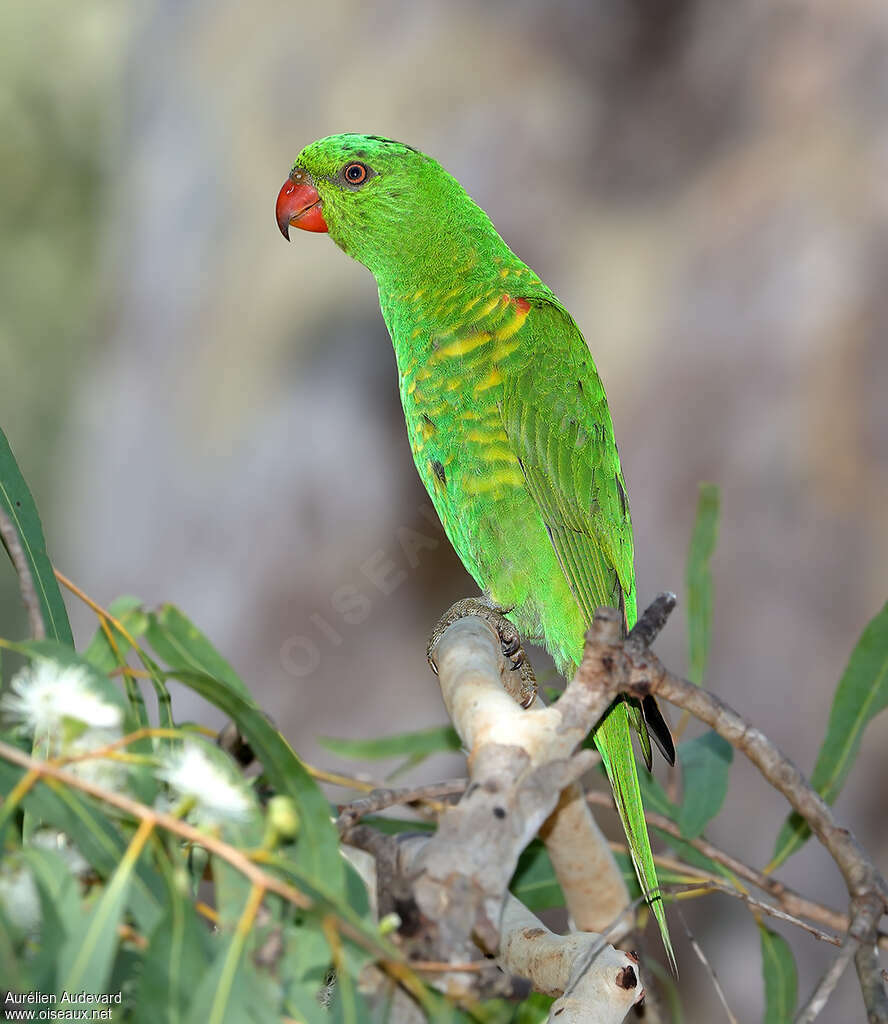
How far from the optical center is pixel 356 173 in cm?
200

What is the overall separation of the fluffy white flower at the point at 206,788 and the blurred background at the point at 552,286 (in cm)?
223

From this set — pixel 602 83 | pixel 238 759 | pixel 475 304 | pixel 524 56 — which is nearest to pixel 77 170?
pixel 524 56

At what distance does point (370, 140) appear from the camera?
2.00 metres

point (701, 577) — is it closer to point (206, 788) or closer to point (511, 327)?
point (511, 327)

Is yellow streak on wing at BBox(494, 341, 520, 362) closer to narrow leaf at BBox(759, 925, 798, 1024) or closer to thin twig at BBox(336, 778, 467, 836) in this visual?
thin twig at BBox(336, 778, 467, 836)

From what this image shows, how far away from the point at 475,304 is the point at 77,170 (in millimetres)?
2536

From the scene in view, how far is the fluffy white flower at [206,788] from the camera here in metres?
0.63

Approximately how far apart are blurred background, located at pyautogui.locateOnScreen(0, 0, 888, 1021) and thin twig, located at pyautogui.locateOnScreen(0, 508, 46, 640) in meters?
2.08

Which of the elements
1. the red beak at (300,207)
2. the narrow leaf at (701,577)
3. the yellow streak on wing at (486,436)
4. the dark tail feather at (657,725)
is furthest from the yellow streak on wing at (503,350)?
the dark tail feather at (657,725)

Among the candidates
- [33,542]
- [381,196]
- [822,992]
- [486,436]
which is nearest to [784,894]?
[822,992]

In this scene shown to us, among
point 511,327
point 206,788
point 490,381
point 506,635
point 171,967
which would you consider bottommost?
point 171,967

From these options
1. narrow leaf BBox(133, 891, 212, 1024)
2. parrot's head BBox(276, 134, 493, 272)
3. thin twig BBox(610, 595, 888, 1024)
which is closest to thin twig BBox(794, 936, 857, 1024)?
thin twig BBox(610, 595, 888, 1024)

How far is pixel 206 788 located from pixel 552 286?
259 cm

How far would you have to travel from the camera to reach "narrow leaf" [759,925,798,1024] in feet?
5.05
